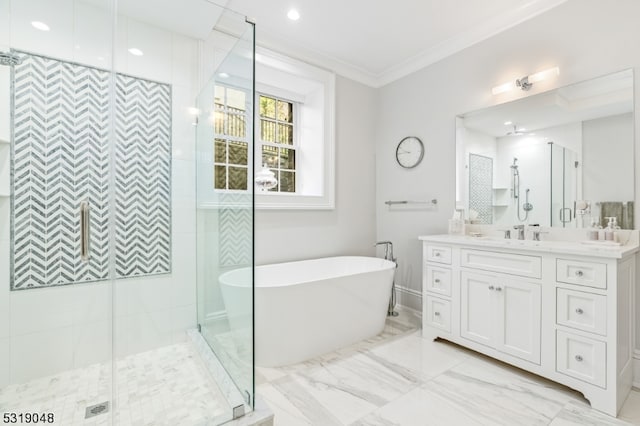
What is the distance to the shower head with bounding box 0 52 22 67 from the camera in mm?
1592

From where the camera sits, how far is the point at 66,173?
174 centimetres

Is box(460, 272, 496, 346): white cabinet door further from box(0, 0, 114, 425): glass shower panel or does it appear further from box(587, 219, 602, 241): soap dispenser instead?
box(0, 0, 114, 425): glass shower panel

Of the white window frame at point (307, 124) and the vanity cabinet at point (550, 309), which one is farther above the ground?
the white window frame at point (307, 124)

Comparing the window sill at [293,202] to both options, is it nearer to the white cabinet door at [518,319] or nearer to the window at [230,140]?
the window at [230,140]

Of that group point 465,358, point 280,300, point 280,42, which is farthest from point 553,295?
point 280,42

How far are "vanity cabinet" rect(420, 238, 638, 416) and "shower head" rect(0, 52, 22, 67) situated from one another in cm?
294

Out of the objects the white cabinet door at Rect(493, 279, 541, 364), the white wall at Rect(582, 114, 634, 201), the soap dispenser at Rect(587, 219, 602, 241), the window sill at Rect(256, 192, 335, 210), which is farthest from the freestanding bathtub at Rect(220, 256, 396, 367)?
the white wall at Rect(582, 114, 634, 201)

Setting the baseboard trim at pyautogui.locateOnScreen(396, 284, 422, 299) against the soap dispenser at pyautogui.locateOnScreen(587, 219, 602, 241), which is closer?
the soap dispenser at pyautogui.locateOnScreen(587, 219, 602, 241)

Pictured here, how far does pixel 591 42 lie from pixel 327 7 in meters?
1.85

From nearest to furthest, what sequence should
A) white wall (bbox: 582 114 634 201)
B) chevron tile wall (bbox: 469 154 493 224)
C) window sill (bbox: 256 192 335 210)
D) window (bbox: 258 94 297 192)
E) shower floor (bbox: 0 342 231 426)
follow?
1. shower floor (bbox: 0 342 231 426)
2. white wall (bbox: 582 114 634 201)
3. chevron tile wall (bbox: 469 154 493 224)
4. window sill (bbox: 256 192 335 210)
5. window (bbox: 258 94 297 192)

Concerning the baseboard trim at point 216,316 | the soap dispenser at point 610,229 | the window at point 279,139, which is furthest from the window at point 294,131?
the soap dispenser at point 610,229

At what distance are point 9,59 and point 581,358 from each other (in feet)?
11.6

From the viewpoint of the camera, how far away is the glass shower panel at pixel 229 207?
4.90 feet

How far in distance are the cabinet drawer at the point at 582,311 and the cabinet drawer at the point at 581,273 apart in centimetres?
6
